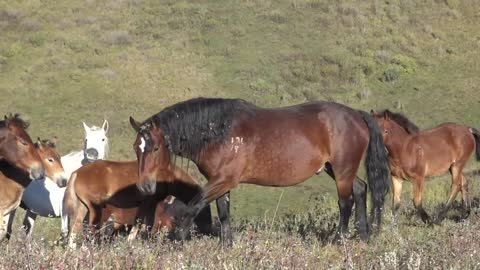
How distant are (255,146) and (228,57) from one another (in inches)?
1098

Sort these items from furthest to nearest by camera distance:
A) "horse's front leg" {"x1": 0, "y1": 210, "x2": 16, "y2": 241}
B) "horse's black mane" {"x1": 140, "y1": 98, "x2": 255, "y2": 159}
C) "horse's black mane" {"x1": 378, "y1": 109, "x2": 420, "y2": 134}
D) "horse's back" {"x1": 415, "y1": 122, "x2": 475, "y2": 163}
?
"horse's back" {"x1": 415, "y1": 122, "x2": 475, "y2": 163}, "horse's black mane" {"x1": 378, "y1": 109, "x2": 420, "y2": 134}, "horse's front leg" {"x1": 0, "y1": 210, "x2": 16, "y2": 241}, "horse's black mane" {"x1": 140, "y1": 98, "x2": 255, "y2": 159}

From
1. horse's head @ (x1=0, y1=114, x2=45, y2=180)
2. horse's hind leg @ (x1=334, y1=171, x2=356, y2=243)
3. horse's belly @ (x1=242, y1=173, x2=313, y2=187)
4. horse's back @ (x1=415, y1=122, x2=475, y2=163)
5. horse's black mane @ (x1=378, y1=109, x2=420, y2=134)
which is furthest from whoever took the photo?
horse's back @ (x1=415, y1=122, x2=475, y2=163)

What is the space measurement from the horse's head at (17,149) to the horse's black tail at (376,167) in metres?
4.12

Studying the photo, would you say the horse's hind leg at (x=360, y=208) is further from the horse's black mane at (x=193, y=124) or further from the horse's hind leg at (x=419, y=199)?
the horse's hind leg at (x=419, y=199)

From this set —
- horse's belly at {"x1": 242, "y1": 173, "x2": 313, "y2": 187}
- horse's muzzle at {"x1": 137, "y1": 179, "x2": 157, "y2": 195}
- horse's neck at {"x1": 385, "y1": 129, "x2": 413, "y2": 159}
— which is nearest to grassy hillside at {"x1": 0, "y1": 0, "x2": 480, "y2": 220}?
horse's neck at {"x1": 385, "y1": 129, "x2": 413, "y2": 159}

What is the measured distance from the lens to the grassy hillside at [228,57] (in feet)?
98.6

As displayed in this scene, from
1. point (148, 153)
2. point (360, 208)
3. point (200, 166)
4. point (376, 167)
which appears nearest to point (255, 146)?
point (200, 166)

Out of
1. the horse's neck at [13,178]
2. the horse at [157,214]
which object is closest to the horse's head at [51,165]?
the horse's neck at [13,178]

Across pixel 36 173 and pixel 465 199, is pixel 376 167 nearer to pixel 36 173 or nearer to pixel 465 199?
pixel 36 173

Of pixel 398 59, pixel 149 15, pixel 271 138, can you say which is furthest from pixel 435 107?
pixel 271 138

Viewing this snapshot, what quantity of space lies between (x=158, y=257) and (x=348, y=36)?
34930mm

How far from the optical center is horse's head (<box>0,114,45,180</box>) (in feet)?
27.5

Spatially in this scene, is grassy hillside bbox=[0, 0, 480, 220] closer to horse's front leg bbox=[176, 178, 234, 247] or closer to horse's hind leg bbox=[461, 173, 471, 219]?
horse's hind leg bbox=[461, 173, 471, 219]

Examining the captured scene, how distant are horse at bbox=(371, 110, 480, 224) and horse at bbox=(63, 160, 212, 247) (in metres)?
5.19
